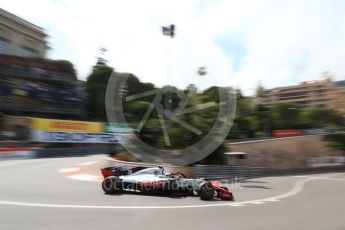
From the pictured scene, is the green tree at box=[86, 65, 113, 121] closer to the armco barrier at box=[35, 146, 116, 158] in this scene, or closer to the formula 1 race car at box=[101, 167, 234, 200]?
the armco barrier at box=[35, 146, 116, 158]

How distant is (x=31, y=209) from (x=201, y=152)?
44.8 ft

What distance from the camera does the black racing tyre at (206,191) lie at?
12.5 m

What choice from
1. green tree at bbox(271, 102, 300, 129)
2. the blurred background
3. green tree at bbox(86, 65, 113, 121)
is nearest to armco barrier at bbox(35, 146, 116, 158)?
the blurred background

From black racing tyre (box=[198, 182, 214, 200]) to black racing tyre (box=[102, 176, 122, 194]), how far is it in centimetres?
262

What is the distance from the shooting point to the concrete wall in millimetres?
34594

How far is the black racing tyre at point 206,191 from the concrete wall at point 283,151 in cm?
1648

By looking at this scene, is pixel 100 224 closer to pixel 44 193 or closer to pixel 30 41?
pixel 44 193

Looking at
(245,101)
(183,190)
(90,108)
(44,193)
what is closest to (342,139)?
(245,101)

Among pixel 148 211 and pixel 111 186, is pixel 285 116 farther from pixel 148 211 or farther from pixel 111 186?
pixel 148 211

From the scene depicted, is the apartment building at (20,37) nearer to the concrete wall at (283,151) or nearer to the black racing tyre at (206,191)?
the concrete wall at (283,151)

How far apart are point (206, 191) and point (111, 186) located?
118 inches

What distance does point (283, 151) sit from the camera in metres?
38.7

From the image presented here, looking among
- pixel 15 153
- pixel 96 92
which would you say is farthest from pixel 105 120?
pixel 15 153

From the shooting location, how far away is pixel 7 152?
2966cm
